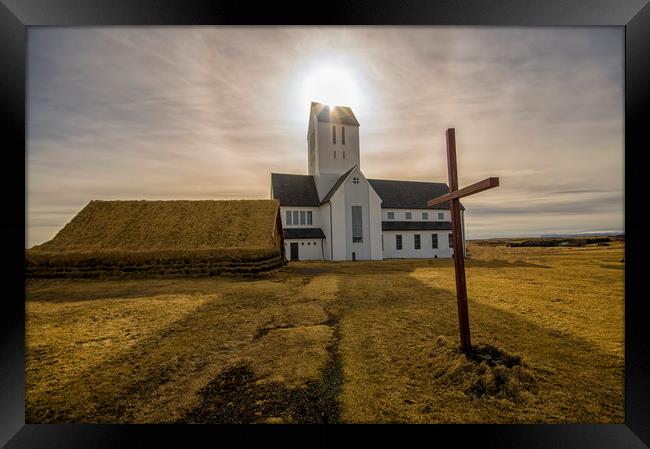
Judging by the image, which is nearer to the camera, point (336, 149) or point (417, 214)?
point (336, 149)

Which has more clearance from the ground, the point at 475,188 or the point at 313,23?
the point at 313,23

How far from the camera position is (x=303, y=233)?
29.0 meters

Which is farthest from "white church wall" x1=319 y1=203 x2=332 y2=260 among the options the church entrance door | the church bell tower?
the church entrance door

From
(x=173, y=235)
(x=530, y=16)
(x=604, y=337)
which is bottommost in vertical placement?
(x=604, y=337)

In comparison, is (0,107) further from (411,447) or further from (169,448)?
(411,447)

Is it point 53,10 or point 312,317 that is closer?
point 53,10

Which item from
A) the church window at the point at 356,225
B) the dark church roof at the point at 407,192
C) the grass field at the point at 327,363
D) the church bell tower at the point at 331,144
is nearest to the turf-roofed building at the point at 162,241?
the grass field at the point at 327,363

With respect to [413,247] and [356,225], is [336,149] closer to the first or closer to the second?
[356,225]

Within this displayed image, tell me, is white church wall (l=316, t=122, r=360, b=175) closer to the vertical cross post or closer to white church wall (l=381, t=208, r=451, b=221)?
white church wall (l=381, t=208, r=451, b=221)

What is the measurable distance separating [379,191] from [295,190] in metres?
10.7

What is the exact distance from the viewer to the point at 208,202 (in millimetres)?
20375

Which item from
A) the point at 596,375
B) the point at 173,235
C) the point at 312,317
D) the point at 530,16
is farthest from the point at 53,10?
the point at 173,235

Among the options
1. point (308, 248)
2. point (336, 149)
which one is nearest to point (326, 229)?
point (308, 248)

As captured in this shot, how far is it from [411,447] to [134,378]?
12.0 feet
